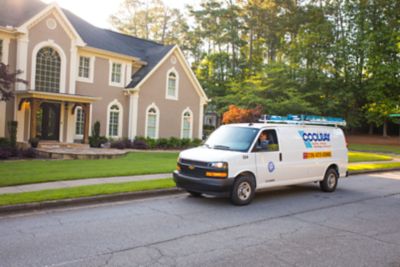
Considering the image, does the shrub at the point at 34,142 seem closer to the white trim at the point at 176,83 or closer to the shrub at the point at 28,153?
the shrub at the point at 28,153

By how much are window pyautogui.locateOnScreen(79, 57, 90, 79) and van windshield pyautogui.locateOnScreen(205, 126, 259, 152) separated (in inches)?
641

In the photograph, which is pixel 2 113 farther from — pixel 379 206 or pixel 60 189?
pixel 379 206

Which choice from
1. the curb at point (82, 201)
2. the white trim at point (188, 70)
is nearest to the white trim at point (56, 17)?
the white trim at point (188, 70)

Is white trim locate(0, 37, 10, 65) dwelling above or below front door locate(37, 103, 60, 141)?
above

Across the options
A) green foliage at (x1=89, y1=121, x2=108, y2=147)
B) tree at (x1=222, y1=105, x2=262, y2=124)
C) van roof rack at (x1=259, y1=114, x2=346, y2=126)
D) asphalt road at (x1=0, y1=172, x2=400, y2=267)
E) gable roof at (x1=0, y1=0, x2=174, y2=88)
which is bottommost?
asphalt road at (x1=0, y1=172, x2=400, y2=267)

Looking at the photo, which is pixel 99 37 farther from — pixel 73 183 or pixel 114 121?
pixel 73 183

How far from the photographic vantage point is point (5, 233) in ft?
20.9

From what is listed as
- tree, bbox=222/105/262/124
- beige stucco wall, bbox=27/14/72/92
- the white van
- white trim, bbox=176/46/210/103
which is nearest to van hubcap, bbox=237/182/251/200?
the white van

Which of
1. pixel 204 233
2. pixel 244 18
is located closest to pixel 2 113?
pixel 204 233

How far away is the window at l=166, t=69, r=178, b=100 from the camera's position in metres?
28.0

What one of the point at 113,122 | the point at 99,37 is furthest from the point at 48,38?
the point at 113,122

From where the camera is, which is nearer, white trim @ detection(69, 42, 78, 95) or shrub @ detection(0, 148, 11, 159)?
shrub @ detection(0, 148, 11, 159)

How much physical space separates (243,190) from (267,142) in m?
1.53

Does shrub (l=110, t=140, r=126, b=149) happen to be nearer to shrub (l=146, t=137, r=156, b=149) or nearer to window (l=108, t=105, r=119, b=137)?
window (l=108, t=105, r=119, b=137)
